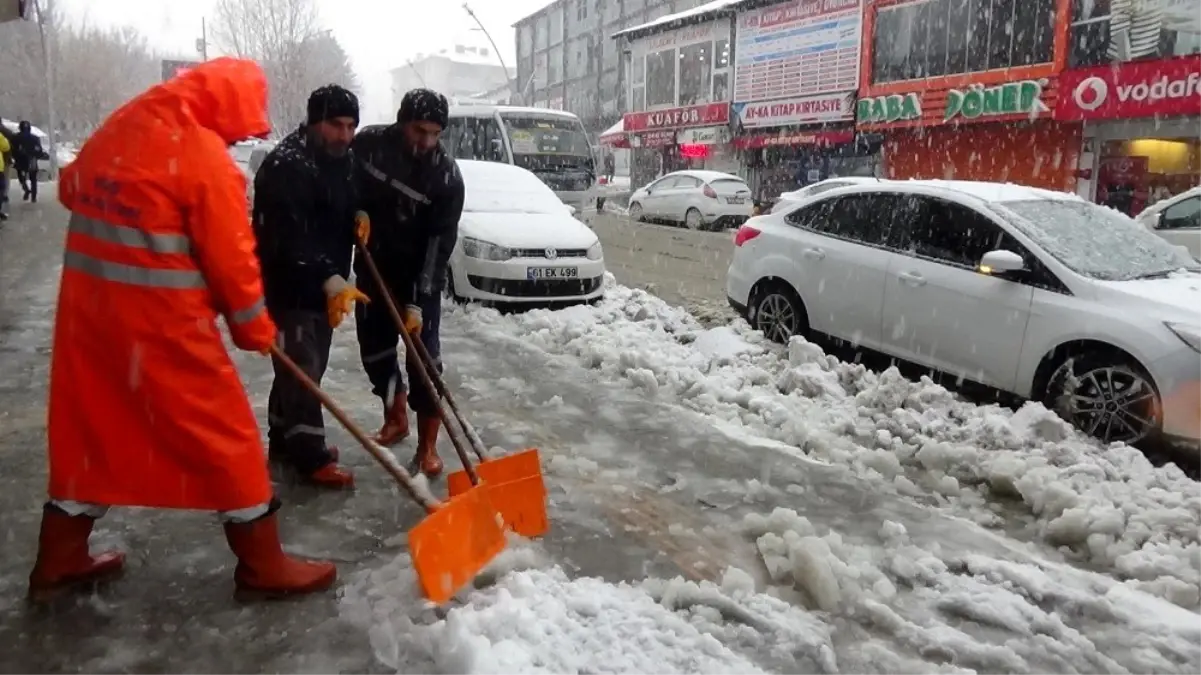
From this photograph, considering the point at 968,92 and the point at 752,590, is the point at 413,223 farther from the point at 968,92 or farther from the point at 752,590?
the point at 968,92

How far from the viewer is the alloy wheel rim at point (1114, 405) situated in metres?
Result: 4.90

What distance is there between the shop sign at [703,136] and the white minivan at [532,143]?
1212 cm

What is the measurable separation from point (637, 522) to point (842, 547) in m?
0.89

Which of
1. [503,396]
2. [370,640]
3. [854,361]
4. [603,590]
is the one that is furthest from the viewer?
[854,361]

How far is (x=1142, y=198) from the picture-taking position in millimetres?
18812

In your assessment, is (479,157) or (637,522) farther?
(479,157)

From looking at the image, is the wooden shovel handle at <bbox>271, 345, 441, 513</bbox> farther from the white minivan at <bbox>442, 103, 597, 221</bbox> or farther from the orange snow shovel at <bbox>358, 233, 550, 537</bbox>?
the white minivan at <bbox>442, 103, 597, 221</bbox>

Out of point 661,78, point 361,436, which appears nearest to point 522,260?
point 361,436

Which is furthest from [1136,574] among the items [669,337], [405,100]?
[669,337]

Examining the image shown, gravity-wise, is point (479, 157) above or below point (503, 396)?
above

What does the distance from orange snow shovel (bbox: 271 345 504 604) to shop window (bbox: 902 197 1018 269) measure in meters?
4.02

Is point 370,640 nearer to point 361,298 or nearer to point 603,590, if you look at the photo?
point 603,590

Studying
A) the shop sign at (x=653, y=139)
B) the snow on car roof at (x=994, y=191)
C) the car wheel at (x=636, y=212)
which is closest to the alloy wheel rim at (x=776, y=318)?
the snow on car roof at (x=994, y=191)

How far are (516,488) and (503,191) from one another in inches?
267
